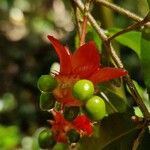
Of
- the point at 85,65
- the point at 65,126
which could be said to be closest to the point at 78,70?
the point at 85,65

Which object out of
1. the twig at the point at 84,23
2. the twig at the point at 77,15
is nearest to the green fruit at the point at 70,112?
the twig at the point at 84,23

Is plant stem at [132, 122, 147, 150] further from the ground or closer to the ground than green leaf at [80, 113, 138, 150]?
closer to the ground

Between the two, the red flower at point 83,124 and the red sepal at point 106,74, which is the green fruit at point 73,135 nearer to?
the red flower at point 83,124

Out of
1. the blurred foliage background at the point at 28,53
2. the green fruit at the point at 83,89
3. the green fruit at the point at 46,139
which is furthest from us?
the blurred foliage background at the point at 28,53

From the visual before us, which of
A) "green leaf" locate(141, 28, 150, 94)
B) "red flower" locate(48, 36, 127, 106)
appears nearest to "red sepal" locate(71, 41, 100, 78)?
"red flower" locate(48, 36, 127, 106)

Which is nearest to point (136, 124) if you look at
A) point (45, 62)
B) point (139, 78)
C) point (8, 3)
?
point (139, 78)

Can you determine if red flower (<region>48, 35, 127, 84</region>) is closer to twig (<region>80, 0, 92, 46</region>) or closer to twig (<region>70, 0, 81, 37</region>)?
twig (<region>80, 0, 92, 46</region>)
